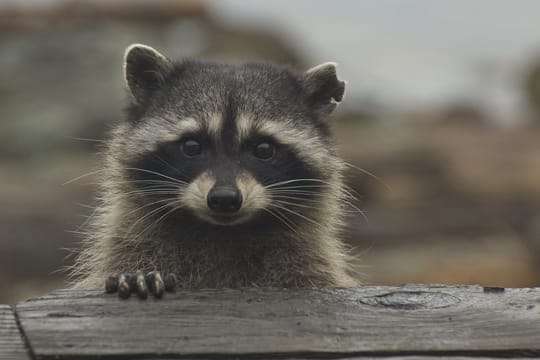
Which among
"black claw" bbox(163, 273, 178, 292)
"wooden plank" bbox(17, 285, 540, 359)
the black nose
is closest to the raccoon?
the black nose

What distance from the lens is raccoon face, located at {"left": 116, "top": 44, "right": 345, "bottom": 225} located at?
465cm

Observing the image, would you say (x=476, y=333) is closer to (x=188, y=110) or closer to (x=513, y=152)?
(x=188, y=110)

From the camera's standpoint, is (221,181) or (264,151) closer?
(221,181)

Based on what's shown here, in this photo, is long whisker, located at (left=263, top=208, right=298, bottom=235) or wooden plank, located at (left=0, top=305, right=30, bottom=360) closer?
wooden plank, located at (left=0, top=305, right=30, bottom=360)

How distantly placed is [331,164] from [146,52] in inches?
39.9

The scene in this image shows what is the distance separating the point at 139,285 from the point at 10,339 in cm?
52

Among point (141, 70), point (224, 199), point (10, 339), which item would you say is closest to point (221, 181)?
point (224, 199)

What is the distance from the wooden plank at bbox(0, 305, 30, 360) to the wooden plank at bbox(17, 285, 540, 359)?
33 millimetres

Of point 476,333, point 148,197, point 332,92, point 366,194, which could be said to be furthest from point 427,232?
point 476,333

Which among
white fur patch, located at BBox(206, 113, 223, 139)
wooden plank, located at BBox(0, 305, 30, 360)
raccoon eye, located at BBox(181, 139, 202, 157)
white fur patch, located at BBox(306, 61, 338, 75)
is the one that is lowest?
wooden plank, located at BBox(0, 305, 30, 360)

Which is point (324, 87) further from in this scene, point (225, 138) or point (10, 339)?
point (10, 339)

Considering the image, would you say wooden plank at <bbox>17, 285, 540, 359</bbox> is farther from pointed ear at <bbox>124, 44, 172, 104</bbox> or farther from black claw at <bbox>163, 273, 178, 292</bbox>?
pointed ear at <bbox>124, 44, 172, 104</bbox>

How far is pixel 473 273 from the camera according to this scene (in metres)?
9.27

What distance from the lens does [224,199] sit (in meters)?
4.47
